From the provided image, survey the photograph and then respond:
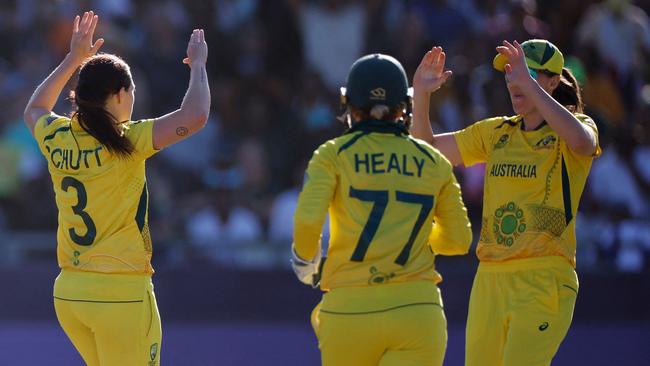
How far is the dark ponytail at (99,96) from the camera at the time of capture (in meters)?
5.44

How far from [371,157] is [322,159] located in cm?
21

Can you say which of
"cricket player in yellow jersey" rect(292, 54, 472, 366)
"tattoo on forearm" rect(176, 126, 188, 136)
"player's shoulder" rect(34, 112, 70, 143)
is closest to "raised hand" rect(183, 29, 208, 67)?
"tattoo on forearm" rect(176, 126, 188, 136)

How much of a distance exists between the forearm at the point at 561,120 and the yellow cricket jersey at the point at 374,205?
79 centimetres

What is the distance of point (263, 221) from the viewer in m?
10.8

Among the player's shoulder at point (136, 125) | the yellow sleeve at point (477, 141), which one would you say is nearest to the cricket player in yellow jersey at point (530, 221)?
the yellow sleeve at point (477, 141)

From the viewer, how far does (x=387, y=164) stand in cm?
499

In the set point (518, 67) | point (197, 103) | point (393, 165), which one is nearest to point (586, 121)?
point (518, 67)

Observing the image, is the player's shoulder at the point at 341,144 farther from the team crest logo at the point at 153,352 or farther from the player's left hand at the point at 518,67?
the team crest logo at the point at 153,352

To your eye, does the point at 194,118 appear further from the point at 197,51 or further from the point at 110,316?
the point at 110,316

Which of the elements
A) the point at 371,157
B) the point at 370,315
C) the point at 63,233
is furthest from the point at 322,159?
the point at 63,233

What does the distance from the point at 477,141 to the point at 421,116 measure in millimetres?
318

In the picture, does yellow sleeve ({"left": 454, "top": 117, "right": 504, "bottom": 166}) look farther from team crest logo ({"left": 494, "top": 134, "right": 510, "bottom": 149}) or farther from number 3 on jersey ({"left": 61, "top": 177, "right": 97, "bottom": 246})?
number 3 on jersey ({"left": 61, "top": 177, "right": 97, "bottom": 246})

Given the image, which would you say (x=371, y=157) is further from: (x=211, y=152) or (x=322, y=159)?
(x=211, y=152)

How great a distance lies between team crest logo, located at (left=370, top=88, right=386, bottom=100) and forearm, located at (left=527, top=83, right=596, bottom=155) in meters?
0.89
